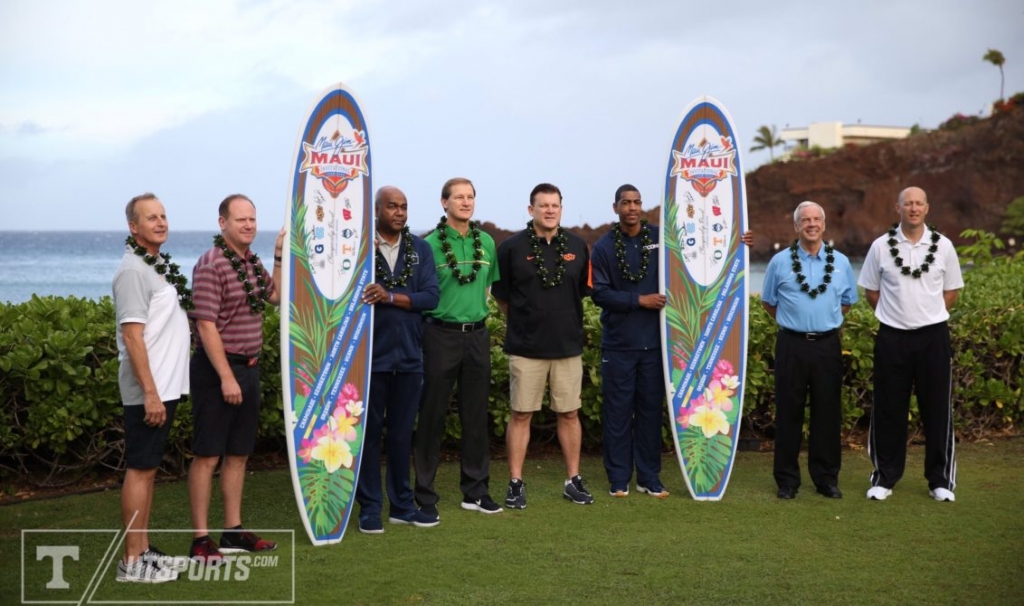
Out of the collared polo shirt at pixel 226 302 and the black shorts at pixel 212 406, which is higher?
the collared polo shirt at pixel 226 302

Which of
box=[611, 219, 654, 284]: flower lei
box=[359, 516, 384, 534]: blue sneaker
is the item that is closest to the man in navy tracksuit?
box=[611, 219, 654, 284]: flower lei

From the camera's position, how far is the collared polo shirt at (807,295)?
621cm

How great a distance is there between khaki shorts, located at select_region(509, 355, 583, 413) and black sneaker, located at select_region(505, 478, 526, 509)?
44 centimetres

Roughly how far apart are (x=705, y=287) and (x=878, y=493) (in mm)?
1630

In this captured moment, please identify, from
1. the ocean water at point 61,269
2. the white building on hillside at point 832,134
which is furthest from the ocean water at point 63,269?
the white building on hillside at point 832,134

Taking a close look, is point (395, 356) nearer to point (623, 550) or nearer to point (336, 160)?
point (336, 160)

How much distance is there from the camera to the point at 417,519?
5.60m

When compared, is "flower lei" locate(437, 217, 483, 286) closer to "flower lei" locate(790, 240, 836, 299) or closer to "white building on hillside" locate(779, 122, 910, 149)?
"flower lei" locate(790, 240, 836, 299)

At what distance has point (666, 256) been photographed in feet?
21.1

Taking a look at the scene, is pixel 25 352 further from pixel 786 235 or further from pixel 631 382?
pixel 786 235

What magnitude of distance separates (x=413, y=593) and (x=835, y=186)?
57184mm

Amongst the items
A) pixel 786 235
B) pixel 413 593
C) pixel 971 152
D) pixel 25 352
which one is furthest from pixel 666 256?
pixel 971 152

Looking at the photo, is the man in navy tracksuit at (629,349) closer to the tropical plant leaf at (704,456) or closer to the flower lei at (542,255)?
the tropical plant leaf at (704,456)

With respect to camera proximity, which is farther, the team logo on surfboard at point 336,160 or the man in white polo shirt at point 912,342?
the man in white polo shirt at point 912,342
